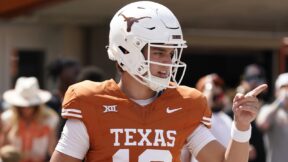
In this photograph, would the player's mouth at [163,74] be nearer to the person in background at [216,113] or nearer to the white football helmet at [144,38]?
the white football helmet at [144,38]

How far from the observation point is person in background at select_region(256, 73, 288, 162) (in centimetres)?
723

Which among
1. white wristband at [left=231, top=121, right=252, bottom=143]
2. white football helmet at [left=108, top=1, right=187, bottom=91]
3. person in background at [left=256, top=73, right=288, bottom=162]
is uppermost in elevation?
white football helmet at [left=108, top=1, right=187, bottom=91]

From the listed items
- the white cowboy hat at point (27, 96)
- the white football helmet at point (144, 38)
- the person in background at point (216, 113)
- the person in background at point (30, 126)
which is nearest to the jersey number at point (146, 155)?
the white football helmet at point (144, 38)

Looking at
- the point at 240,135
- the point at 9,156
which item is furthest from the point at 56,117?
the point at 240,135

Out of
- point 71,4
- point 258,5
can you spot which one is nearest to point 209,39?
point 258,5

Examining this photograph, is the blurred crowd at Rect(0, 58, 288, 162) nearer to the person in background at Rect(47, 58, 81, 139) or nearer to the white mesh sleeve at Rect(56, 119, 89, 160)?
the person in background at Rect(47, 58, 81, 139)

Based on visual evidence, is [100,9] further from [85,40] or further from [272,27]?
[272,27]

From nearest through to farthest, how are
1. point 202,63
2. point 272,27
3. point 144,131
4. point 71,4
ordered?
point 144,131 → point 71,4 → point 272,27 → point 202,63

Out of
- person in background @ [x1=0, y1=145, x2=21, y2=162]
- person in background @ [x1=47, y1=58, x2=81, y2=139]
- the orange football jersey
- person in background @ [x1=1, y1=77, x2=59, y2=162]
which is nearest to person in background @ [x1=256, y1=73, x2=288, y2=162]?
person in background @ [x1=47, y1=58, x2=81, y2=139]

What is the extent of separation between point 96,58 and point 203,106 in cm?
1018

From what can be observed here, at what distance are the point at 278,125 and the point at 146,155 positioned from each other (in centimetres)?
429

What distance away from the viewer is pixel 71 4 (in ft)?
37.5

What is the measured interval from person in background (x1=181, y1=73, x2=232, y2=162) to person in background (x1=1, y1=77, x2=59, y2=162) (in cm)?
131

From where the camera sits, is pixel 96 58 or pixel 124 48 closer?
pixel 124 48
